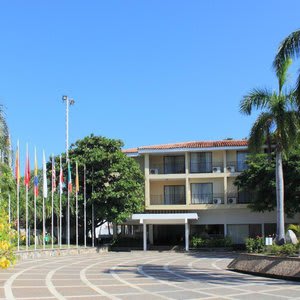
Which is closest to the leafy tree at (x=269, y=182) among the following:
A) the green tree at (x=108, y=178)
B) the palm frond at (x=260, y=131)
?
the green tree at (x=108, y=178)

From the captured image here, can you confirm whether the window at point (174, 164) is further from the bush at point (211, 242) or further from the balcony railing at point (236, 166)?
the bush at point (211, 242)

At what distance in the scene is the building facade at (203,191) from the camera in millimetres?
43188

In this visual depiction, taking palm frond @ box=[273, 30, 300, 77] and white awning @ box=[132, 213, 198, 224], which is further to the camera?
white awning @ box=[132, 213, 198, 224]

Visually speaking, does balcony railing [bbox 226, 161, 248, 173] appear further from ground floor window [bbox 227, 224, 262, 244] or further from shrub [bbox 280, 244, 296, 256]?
shrub [bbox 280, 244, 296, 256]

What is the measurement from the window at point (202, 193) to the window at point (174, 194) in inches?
44.0

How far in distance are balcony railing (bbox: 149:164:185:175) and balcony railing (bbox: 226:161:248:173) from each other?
400 cm

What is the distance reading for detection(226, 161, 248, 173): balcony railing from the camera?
43.5 meters

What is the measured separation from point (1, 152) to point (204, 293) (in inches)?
390

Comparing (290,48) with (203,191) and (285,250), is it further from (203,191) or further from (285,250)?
(203,191)

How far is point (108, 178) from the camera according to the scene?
4059 cm

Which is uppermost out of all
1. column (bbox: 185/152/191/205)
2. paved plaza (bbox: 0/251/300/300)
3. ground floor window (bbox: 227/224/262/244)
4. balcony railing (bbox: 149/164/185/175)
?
balcony railing (bbox: 149/164/185/175)

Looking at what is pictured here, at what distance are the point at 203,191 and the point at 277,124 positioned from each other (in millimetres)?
18734

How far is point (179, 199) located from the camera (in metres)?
45.0

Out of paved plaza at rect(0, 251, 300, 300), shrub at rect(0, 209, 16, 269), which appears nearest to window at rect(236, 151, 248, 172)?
paved plaza at rect(0, 251, 300, 300)
